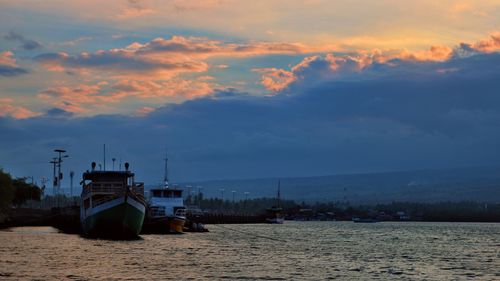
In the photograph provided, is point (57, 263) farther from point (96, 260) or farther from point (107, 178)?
point (107, 178)

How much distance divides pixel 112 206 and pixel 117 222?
326 cm

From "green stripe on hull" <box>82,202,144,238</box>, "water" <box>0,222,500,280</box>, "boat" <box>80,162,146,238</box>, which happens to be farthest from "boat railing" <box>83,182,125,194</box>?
"water" <box>0,222,500,280</box>

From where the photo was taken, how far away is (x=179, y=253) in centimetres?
8581

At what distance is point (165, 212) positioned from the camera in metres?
133

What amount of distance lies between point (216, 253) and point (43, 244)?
20332 millimetres

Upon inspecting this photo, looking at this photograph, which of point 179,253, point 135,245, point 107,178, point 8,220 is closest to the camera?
point 179,253

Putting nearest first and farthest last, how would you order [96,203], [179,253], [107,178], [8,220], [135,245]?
[179,253] → [135,245] → [96,203] → [107,178] → [8,220]

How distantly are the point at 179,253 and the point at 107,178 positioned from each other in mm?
32631

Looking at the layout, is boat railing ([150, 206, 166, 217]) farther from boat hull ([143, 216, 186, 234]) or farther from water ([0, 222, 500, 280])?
water ([0, 222, 500, 280])

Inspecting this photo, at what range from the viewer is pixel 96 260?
7225cm

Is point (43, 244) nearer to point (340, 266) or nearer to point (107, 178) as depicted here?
point (107, 178)

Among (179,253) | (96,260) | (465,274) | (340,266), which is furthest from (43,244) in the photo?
(465,274)

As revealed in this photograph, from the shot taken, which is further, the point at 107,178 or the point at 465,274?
the point at 107,178

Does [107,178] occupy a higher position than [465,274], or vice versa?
[107,178]
